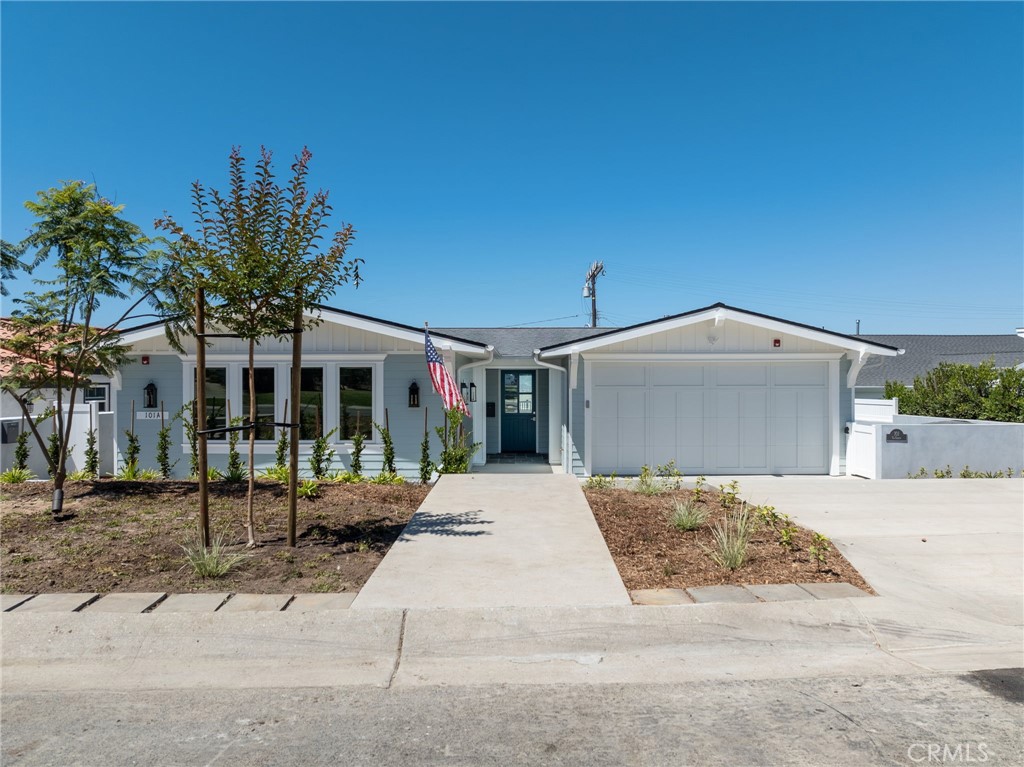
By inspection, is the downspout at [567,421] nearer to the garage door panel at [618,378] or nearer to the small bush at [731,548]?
the garage door panel at [618,378]

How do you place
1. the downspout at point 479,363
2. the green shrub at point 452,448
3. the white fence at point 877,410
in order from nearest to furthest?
the green shrub at point 452,448, the downspout at point 479,363, the white fence at point 877,410

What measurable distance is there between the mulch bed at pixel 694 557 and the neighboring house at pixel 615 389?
4084mm

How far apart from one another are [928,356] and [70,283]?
1015 inches

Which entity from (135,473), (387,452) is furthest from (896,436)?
(135,473)

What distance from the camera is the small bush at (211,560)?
4.61 metres

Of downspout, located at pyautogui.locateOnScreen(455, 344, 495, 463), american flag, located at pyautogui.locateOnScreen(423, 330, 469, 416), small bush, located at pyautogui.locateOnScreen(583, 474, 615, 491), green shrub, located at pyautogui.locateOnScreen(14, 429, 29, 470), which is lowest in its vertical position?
small bush, located at pyautogui.locateOnScreen(583, 474, 615, 491)

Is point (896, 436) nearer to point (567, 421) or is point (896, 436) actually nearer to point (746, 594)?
point (567, 421)

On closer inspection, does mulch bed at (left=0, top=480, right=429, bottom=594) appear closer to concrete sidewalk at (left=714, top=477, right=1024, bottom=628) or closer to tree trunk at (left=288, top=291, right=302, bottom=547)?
tree trunk at (left=288, top=291, right=302, bottom=547)

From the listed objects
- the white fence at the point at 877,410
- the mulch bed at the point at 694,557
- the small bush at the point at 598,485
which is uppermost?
the white fence at the point at 877,410

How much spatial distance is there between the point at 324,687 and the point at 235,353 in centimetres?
835

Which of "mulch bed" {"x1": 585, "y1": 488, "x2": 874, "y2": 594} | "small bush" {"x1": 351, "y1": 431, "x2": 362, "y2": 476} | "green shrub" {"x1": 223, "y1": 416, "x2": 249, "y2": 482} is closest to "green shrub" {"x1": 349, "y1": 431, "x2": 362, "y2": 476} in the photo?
"small bush" {"x1": 351, "y1": 431, "x2": 362, "y2": 476}

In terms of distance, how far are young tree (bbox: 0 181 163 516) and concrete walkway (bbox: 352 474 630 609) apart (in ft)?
13.2

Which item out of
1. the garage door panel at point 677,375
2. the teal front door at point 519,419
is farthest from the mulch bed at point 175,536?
the teal front door at point 519,419

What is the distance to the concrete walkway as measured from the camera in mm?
4355
